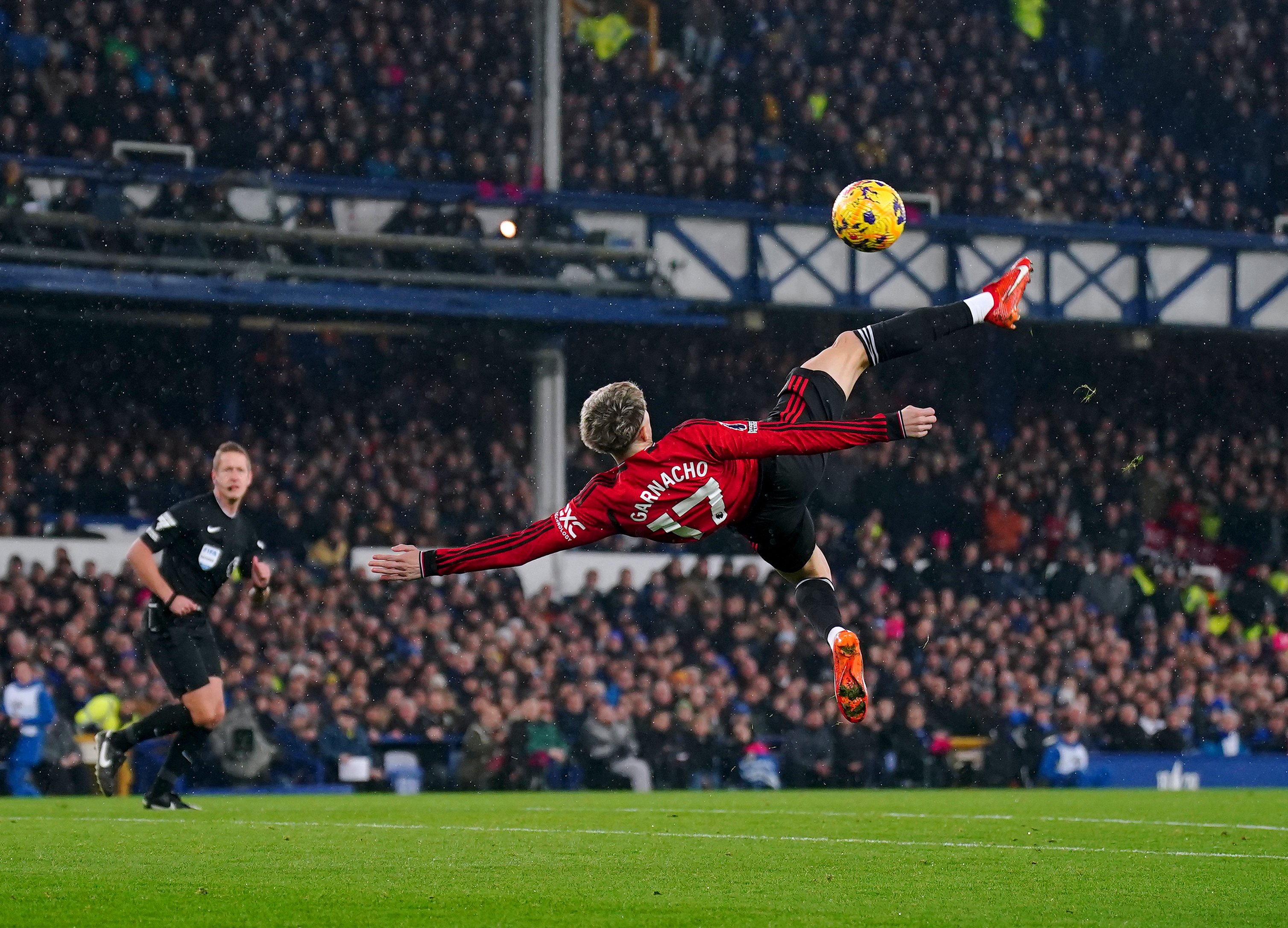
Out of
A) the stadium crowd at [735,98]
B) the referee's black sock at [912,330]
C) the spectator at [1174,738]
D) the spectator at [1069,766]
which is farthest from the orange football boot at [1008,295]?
the stadium crowd at [735,98]

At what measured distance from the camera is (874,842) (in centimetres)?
920

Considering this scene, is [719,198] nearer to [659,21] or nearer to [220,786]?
[659,21]

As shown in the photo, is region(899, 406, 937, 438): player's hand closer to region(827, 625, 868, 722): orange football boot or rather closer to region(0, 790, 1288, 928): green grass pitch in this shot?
region(827, 625, 868, 722): orange football boot

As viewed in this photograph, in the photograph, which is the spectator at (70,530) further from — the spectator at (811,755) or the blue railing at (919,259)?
the spectator at (811,755)

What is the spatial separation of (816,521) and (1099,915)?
15.2m

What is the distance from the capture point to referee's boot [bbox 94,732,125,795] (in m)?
10.8

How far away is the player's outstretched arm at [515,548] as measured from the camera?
7352 millimetres

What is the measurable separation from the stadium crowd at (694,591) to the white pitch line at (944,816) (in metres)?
4.61

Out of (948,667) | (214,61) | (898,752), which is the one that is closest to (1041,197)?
(948,667)

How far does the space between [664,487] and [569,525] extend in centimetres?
44

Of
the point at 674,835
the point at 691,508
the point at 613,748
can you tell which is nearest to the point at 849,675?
the point at 691,508

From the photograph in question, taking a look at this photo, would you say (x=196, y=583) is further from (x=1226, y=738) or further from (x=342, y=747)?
(x=1226, y=738)

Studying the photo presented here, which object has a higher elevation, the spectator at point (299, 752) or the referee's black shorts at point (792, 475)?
the referee's black shorts at point (792, 475)

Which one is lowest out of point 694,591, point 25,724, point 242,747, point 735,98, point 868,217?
point 242,747
